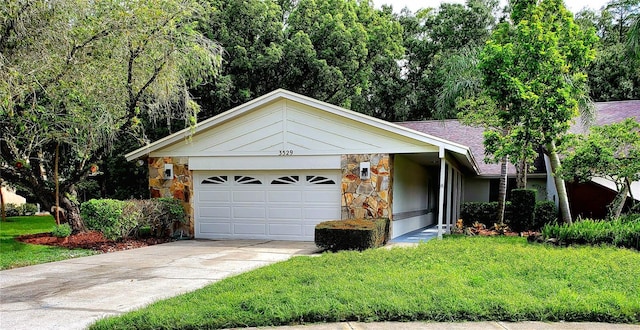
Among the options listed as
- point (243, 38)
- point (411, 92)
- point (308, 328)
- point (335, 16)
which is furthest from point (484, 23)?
point (308, 328)

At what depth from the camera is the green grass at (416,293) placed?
14.9 ft

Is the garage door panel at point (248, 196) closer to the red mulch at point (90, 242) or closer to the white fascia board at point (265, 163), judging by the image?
the white fascia board at point (265, 163)

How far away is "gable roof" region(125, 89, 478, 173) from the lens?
1091cm

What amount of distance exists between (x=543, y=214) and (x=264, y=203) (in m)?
8.03

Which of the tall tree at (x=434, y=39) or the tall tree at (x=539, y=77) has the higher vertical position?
the tall tree at (x=434, y=39)

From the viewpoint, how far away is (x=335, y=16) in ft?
69.3

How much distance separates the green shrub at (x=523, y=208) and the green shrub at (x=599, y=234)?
3.42 m

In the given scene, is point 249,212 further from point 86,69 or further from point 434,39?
point 434,39

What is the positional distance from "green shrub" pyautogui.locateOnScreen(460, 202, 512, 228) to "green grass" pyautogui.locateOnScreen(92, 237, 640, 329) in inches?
251

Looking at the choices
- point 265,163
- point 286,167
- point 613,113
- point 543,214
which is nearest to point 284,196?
point 286,167

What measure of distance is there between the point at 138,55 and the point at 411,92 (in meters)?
18.9

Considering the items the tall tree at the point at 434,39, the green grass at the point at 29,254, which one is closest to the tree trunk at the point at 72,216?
the green grass at the point at 29,254

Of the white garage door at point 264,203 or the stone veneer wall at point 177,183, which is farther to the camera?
the stone veneer wall at point 177,183

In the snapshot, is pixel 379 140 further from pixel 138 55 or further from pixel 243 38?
pixel 243 38
